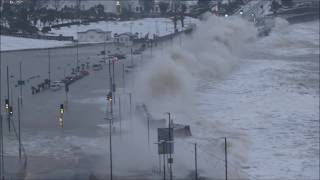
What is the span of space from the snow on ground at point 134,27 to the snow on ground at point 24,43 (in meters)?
2.17

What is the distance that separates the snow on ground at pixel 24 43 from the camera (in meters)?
22.6

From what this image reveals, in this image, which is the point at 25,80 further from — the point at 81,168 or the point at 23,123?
the point at 81,168

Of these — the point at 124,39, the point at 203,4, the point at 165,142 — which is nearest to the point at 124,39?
the point at 124,39

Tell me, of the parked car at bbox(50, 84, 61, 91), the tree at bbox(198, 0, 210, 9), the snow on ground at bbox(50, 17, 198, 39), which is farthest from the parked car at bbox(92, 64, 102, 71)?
the tree at bbox(198, 0, 210, 9)

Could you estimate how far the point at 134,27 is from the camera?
98.9 ft

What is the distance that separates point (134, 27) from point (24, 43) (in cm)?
746

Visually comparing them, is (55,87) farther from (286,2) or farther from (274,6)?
(286,2)

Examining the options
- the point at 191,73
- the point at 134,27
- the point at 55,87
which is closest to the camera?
the point at 55,87

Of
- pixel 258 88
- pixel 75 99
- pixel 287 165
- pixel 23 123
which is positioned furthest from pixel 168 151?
pixel 258 88

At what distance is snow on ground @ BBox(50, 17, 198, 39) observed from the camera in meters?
27.7

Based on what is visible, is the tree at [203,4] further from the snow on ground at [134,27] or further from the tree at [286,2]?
the snow on ground at [134,27]

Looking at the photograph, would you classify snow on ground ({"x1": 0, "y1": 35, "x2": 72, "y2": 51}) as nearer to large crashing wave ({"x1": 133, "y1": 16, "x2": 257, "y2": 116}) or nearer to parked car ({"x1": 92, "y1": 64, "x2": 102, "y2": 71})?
large crashing wave ({"x1": 133, "y1": 16, "x2": 257, "y2": 116})

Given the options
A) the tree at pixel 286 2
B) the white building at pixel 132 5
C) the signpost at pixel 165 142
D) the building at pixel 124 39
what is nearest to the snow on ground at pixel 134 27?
the building at pixel 124 39

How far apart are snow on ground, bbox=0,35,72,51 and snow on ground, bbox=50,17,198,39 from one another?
217 centimetres
